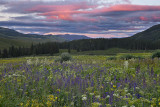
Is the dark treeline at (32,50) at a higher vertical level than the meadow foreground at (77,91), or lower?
lower

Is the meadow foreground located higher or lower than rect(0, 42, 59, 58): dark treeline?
higher

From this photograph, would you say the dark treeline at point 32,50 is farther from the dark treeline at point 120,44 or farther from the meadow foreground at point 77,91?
Result: the meadow foreground at point 77,91

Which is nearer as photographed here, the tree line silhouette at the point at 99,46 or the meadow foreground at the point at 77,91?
the meadow foreground at the point at 77,91

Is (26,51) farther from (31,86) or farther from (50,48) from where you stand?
(31,86)

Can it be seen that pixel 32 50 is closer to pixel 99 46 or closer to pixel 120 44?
pixel 99 46

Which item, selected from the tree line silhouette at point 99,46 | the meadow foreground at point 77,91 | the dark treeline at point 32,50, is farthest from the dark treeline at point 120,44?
the meadow foreground at point 77,91

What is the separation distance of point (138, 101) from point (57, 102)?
2.16 m

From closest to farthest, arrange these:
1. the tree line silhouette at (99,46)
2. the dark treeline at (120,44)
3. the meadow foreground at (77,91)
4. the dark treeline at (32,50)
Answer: the meadow foreground at (77,91)
the dark treeline at (32,50)
the tree line silhouette at (99,46)
the dark treeline at (120,44)

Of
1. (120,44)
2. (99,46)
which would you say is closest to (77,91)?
(99,46)

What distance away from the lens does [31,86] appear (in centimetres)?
580

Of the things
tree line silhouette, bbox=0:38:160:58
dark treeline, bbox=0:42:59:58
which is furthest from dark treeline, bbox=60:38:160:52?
dark treeline, bbox=0:42:59:58

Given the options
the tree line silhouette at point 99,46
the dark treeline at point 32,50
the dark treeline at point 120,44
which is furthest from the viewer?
the dark treeline at point 120,44

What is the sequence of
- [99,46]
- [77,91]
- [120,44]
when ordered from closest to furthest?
[77,91] → [99,46] → [120,44]

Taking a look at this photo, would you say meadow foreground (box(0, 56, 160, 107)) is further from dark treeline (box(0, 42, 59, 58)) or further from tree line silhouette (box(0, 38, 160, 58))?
tree line silhouette (box(0, 38, 160, 58))
